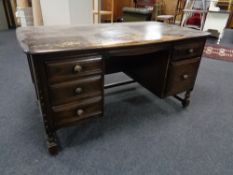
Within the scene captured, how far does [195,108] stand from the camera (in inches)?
68.7

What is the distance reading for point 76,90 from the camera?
1.03 metres

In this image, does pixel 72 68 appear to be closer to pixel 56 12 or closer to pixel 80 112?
pixel 80 112

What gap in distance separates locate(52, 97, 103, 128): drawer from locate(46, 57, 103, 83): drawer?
0.19m

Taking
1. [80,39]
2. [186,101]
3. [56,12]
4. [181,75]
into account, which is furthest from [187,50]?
[56,12]

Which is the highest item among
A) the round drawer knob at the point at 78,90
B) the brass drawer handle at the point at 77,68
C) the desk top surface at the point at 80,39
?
the desk top surface at the point at 80,39

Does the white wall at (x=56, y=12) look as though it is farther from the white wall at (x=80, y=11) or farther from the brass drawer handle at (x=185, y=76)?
the brass drawer handle at (x=185, y=76)

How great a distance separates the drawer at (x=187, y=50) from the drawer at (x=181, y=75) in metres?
0.04

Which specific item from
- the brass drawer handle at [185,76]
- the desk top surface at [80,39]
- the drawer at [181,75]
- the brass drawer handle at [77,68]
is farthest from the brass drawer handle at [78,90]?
the brass drawer handle at [185,76]

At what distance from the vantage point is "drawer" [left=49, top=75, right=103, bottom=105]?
0.98 meters

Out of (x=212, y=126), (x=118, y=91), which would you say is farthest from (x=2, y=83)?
(x=212, y=126)

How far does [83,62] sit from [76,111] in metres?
0.33

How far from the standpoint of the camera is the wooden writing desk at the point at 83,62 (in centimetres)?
91

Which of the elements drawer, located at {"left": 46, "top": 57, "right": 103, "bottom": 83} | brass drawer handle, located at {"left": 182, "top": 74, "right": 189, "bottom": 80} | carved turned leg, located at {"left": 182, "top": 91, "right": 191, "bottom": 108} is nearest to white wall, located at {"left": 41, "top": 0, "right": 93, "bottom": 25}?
drawer, located at {"left": 46, "top": 57, "right": 103, "bottom": 83}

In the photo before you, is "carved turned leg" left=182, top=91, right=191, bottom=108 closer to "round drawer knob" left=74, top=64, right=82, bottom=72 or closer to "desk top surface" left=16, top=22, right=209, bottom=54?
"desk top surface" left=16, top=22, right=209, bottom=54
